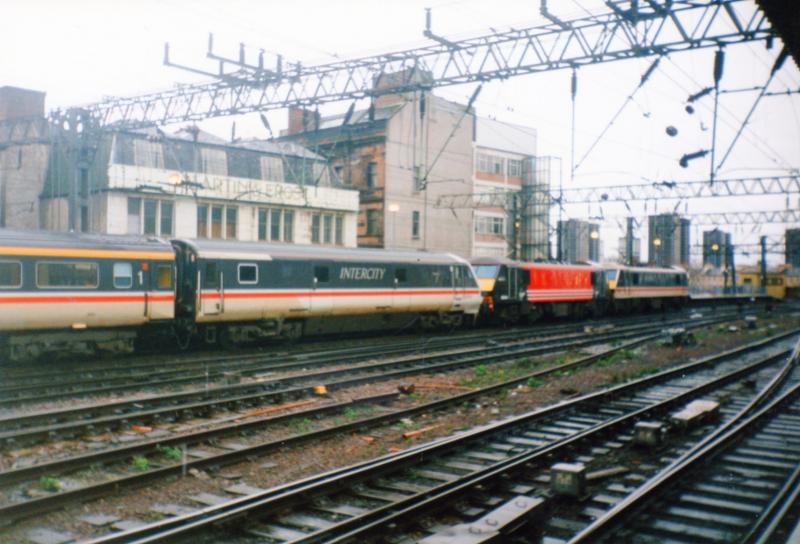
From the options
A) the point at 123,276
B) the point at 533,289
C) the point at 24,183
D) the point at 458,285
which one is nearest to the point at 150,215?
the point at 24,183

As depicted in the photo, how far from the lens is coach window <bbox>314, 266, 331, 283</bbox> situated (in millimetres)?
22422

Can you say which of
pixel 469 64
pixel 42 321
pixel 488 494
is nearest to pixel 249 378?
pixel 42 321

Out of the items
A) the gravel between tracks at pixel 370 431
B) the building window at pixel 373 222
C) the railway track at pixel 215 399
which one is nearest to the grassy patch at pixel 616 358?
the gravel between tracks at pixel 370 431

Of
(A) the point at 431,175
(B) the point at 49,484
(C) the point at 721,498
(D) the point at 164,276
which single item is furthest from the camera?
(A) the point at 431,175

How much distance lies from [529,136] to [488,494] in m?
57.5

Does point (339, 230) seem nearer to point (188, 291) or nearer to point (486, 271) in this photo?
point (486, 271)

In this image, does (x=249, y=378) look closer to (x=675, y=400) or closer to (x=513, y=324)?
(x=675, y=400)

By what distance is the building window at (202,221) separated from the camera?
37000 millimetres

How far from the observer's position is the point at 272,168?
4262 cm

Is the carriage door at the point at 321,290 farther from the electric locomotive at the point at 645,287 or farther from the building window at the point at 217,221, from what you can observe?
the electric locomotive at the point at 645,287

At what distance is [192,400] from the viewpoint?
1297 cm

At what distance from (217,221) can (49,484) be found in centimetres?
3084

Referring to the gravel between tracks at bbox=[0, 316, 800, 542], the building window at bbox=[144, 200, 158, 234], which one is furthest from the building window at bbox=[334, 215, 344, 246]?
the gravel between tracks at bbox=[0, 316, 800, 542]

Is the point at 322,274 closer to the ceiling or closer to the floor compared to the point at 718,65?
closer to the floor
